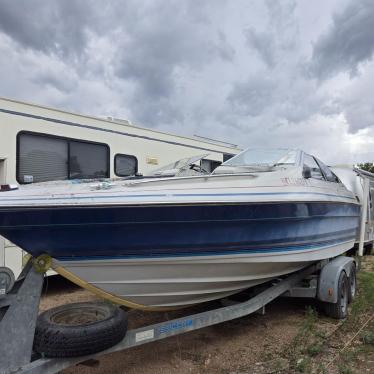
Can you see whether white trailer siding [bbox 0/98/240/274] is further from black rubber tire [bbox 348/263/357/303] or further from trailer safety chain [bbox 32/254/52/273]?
black rubber tire [bbox 348/263/357/303]

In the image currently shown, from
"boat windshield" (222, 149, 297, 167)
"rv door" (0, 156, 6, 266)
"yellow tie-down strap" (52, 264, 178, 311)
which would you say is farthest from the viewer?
"rv door" (0, 156, 6, 266)

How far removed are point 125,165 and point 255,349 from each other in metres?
3.68

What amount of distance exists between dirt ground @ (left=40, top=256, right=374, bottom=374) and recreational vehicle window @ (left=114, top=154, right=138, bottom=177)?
2.38m

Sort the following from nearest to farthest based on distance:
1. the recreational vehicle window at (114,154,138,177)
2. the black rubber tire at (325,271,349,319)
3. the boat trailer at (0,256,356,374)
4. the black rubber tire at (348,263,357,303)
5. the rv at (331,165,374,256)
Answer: the boat trailer at (0,256,356,374) → the black rubber tire at (325,271,349,319) → the black rubber tire at (348,263,357,303) → the recreational vehicle window at (114,154,138,177) → the rv at (331,165,374,256)

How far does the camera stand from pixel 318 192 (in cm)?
455

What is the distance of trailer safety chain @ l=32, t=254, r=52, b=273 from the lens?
10.2 ft

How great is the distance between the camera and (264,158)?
194 inches

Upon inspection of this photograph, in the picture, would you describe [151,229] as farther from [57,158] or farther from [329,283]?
[57,158]

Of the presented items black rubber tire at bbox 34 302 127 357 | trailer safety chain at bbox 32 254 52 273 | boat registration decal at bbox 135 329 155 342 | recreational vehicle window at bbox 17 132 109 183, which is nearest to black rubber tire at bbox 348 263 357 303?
boat registration decal at bbox 135 329 155 342

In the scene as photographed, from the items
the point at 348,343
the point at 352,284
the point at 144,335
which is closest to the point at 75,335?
the point at 144,335

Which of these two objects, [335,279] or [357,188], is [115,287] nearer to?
[335,279]

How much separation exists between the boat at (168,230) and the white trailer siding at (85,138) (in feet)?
6.46

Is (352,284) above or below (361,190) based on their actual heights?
below

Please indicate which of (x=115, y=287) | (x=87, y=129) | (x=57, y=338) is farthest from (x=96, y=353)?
(x=87, y=129)
